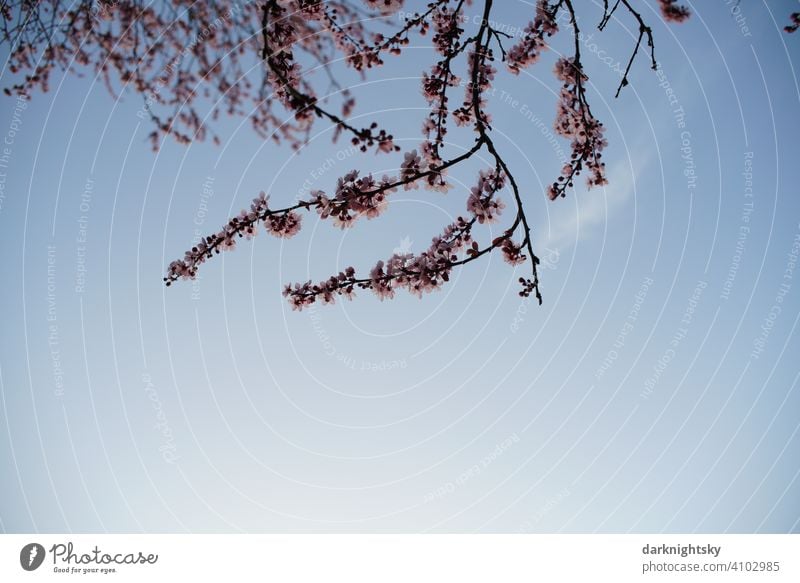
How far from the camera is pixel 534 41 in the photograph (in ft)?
9.43

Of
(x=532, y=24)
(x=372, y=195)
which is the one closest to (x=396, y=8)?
(x=532, y=24)

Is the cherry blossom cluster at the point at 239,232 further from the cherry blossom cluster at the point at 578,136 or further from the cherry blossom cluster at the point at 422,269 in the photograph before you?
the cherry blossom cluster at the point at 578,136

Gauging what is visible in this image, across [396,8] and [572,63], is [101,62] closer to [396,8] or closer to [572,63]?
[396,8]

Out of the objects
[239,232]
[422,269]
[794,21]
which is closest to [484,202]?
[422,269]

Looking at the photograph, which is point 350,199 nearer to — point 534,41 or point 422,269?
point 422,269
